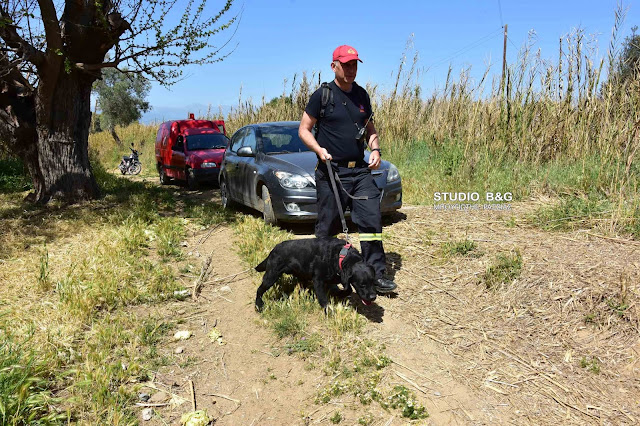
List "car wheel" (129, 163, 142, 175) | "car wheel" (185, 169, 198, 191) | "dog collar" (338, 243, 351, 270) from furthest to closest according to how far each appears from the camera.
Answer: "car wheel" (129, 163, 142, 175) → "car wheel" (185, 169, 198, 191) → "dog collar" (338, 243, 351, 270)

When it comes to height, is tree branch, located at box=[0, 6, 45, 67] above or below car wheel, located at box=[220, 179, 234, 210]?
above

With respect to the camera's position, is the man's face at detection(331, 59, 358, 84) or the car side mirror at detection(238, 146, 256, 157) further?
the car side mirror at detection(238, 146, 256, 157)

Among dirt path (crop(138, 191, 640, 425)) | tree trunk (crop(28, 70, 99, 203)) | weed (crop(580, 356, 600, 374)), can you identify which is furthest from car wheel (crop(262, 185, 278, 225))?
weed (crop(580, 356, 600, 374))

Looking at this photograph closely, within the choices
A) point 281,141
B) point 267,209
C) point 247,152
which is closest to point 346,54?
point 247,152

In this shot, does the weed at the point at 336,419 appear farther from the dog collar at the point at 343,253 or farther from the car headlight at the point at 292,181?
the car headlight at the point at 292,181

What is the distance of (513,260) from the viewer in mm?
4699

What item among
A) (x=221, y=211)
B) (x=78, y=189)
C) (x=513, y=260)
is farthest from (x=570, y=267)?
(x=78, y=189)

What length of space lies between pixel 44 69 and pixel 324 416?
8.21 metres

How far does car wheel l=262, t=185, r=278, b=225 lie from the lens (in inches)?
278

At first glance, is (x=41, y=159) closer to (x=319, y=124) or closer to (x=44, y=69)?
(x=44, y=69)

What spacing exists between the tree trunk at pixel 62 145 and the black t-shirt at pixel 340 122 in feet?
21.6

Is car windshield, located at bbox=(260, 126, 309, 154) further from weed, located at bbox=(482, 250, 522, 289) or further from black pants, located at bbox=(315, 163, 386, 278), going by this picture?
weed, located at bbox=(482, 250, 522, 289)

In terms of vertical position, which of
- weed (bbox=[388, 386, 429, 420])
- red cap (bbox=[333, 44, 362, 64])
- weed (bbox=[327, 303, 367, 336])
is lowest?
weed (bbox=[388, 386, 429, 420])

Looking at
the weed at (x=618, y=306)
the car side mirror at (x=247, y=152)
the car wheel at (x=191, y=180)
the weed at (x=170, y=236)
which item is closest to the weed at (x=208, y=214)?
the weed at (x=170, y=236)
